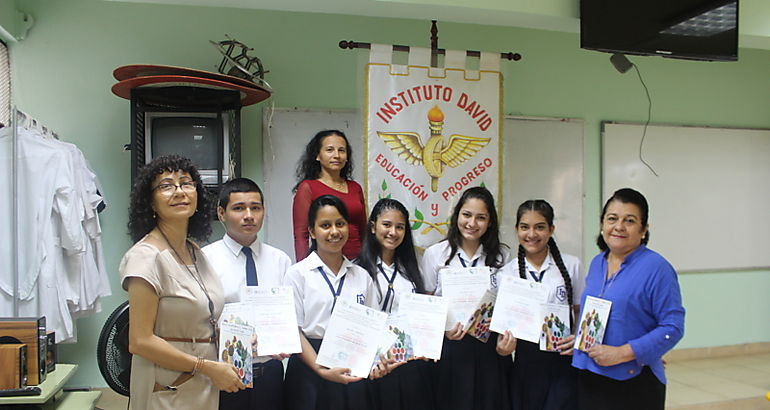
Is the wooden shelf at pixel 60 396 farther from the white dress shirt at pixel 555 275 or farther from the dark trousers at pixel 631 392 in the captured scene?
the dark trousers at pixel 631 392

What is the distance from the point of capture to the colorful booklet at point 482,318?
2276 mm

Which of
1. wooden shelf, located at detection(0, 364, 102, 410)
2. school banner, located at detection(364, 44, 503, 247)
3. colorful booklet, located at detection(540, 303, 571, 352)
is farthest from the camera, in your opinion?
school banner, located at detection(364, 44, 503, 247)

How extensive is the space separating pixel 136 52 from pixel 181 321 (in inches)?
98.1

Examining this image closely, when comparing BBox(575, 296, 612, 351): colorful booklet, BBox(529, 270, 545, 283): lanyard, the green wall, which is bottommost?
BBox(575, 296, 612, 351): colorful booklet

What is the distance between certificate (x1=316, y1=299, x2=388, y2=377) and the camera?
6.73ft

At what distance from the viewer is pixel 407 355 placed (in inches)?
83.8

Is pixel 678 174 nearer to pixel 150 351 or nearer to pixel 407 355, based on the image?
pixel 407 355

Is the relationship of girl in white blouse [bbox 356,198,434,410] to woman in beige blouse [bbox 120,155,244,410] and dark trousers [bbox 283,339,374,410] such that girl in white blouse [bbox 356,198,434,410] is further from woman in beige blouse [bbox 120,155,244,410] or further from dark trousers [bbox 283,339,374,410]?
woman in beige blouse [bbox 120,155,244,410]

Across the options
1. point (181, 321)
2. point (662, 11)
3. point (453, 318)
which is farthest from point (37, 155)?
point (662, 11)

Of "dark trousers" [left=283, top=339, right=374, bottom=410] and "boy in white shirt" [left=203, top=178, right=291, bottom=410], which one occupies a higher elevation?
"boy in white shirt" [left=203, top=178, right=291, bottom=410]

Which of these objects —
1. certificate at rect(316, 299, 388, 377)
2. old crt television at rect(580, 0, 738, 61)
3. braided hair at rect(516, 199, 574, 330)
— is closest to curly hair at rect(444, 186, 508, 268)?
braided hair at rect(516, 199, 574, 330)

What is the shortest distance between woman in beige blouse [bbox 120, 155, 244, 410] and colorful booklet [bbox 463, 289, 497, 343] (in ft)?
3.08

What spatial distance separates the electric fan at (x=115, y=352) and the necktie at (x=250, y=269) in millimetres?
1045

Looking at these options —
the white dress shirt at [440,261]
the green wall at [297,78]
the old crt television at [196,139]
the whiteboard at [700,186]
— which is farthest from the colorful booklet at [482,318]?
the whiteboard at [700,186]
